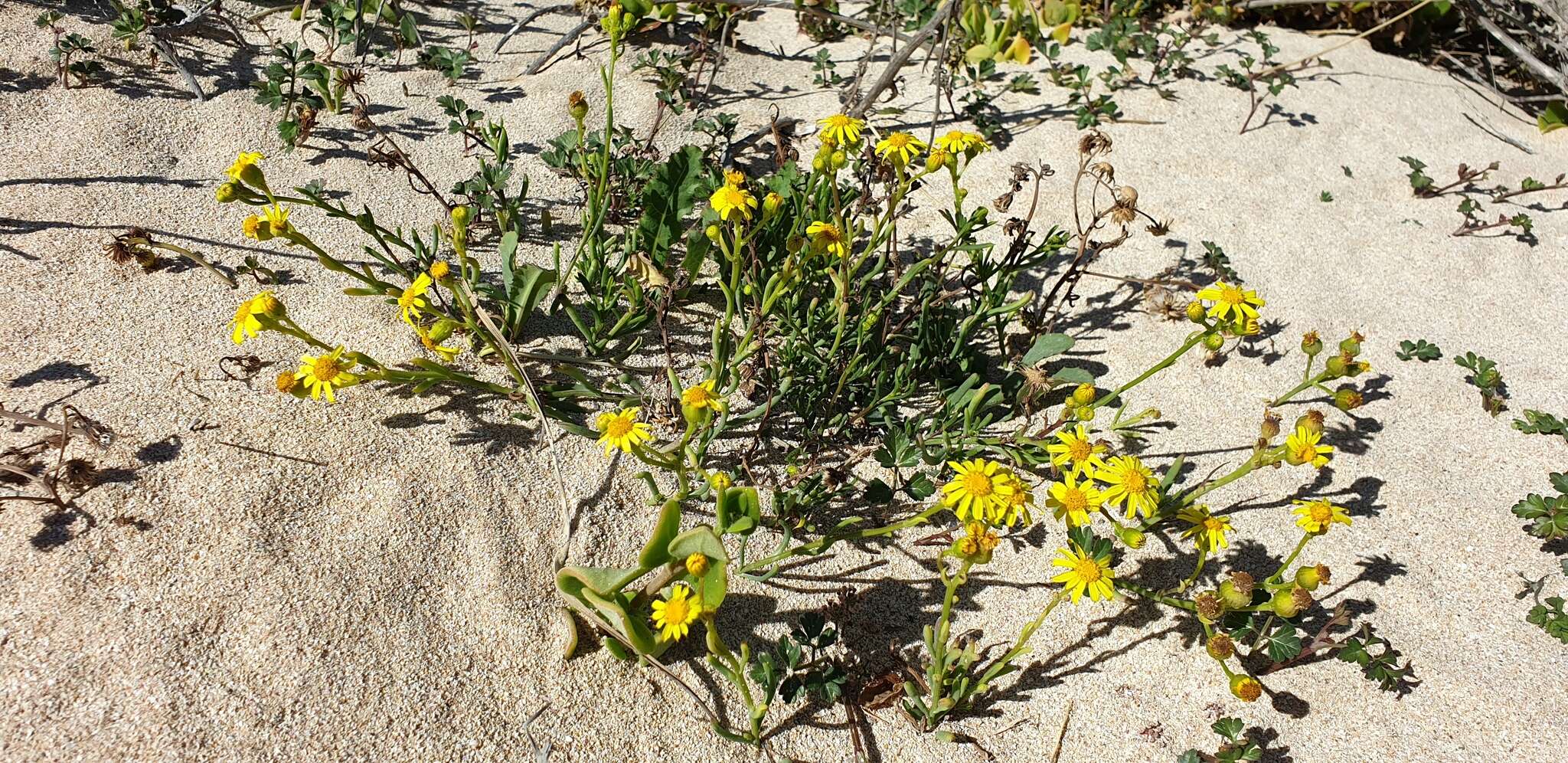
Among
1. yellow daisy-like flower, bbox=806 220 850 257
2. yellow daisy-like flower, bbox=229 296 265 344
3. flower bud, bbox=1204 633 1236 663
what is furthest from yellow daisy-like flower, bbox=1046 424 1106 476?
yellow daisy-like flower, bbox=229 296 265 344

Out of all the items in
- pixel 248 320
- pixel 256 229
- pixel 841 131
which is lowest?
pixel 248 320

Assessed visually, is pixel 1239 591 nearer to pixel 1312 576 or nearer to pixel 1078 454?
pixel 1312 576

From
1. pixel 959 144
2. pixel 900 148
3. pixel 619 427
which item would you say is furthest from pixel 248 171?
pixel 959 144

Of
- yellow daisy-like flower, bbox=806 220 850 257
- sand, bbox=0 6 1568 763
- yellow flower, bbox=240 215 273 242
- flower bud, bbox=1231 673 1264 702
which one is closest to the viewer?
sand, bbox=0 6 1568 763

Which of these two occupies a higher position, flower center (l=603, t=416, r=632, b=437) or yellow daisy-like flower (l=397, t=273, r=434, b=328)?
yellow daisy-like flower (l=397, t=273, r=434, b=328)

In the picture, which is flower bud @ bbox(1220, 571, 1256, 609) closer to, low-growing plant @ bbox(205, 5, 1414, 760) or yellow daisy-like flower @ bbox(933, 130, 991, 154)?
low-growing plant @ bbox(205, 5, 1414, 760)
